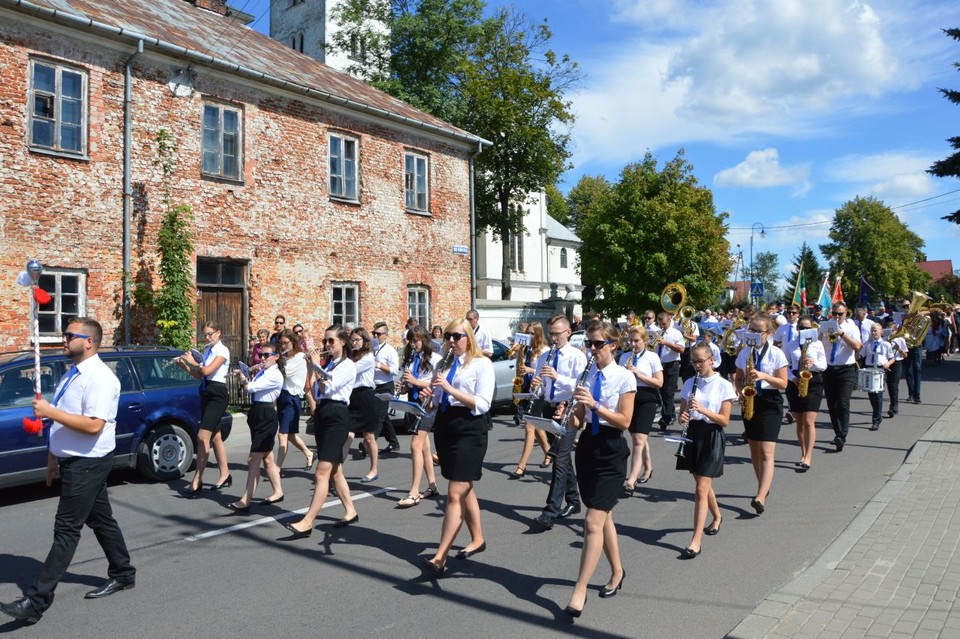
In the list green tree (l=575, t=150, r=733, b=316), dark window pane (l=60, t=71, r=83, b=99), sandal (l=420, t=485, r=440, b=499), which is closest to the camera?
sandal (l=420, t=485, r=440, b=499)

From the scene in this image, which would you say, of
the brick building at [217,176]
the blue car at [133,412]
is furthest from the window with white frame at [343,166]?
the blue car at [133,412]

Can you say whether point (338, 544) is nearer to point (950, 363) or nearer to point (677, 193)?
point (950, 363)

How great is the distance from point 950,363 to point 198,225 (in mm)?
24383

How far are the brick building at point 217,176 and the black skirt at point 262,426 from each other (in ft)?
27.0

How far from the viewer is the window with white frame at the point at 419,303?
21.8 meters

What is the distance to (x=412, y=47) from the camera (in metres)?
33.2

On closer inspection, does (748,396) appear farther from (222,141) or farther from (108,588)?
(222,141)

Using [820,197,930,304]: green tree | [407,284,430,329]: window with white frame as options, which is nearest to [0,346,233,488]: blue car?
[407,284,430,329]: window with white frame

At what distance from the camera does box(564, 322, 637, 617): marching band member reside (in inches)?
190

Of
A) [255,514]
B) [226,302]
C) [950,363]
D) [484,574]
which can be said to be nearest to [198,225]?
[226,302]

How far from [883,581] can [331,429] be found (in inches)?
176

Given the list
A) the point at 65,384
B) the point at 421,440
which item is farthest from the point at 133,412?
the point at 65,384

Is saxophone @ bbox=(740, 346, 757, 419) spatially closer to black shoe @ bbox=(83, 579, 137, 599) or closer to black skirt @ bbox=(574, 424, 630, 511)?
black skirt @ bbox=(574, 424, 630, 511)

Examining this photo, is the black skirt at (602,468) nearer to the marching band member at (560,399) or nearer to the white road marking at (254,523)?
the marching band member at (560,399)
